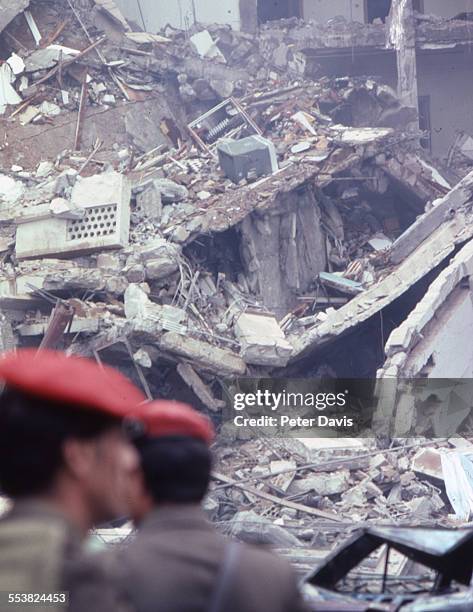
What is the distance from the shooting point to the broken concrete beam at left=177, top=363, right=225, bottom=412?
34.3 feet

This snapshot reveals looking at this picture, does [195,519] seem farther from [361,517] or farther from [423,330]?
[423,330]

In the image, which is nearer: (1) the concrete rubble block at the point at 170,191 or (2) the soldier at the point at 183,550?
(2) the soldier at the point at 183,550

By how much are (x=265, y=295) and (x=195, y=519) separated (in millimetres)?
10770

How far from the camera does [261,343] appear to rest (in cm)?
1087

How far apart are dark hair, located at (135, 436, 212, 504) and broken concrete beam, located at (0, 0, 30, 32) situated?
15933 mm

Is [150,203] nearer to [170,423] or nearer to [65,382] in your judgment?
[170,423]

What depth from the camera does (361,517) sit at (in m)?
9.00

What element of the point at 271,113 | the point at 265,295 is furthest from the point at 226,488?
the point at 271,113

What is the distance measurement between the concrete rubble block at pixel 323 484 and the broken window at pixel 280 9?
1231 cm

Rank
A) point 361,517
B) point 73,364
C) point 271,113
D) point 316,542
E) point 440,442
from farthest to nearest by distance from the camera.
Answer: point 271,113, point 440,442, point 361,517, point 316,542, point 73,364

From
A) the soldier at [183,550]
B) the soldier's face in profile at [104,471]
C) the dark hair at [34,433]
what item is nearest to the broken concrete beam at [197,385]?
the soldier at [183,550]

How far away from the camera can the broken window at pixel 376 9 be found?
19875mm

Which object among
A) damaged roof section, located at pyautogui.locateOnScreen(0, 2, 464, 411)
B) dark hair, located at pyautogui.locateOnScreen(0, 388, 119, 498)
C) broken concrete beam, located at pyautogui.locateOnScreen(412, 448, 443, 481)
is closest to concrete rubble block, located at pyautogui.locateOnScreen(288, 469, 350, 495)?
broken concrete beam, located at pyautogui.locateOnScreen(412, 448, 443, 481)

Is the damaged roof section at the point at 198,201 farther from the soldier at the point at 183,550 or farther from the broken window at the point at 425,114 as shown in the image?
the soldier at the point at 183,550
